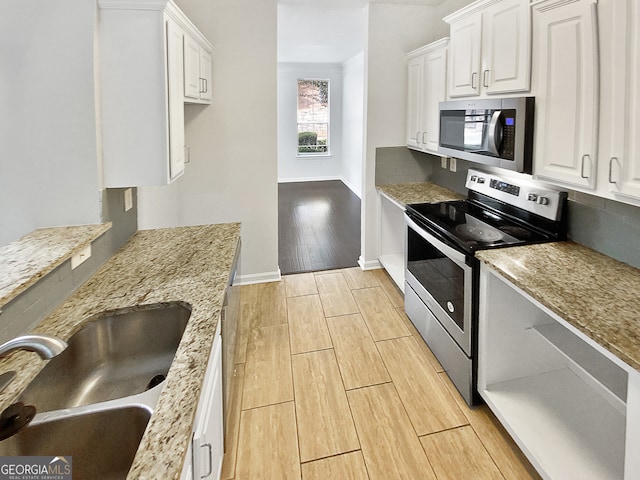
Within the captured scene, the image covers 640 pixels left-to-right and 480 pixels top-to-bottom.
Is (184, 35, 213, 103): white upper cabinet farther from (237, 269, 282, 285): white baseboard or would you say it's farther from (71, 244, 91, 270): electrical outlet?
(237, 269, 282, 285): white baseboard

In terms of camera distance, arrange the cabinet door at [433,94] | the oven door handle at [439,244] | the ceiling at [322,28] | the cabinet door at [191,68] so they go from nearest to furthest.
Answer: the oven door handle at [439,244]
the cabinet door at [191,68]
the cabinet door at [433,94]
the ceiling at [322,28]

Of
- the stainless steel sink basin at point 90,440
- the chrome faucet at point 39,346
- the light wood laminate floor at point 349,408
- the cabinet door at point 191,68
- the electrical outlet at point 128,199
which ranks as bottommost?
the light wood laminate floor at point 349,408

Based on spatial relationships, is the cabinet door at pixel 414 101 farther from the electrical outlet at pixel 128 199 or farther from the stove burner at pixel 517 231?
the electrical outlet at pixel 128 199

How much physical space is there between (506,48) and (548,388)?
1.84 m

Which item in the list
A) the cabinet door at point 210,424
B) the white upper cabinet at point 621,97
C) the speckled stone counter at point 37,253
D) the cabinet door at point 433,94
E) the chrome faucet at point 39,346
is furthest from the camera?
the cabinet door at point 433,94

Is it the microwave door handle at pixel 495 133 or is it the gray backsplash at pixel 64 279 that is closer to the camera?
the gray backsplash at pixel 64 279

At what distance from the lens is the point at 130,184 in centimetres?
188

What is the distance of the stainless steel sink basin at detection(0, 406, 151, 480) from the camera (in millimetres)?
1014

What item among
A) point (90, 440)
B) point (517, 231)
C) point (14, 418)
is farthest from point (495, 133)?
point (14, 418)

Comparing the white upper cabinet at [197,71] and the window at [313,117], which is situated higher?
the window at [313,117]

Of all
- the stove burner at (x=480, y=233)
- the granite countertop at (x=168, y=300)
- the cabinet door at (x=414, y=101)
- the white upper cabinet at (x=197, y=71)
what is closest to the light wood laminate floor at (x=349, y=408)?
the granite countertop at (x=168, y=300)

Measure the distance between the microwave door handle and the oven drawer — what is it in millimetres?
1111

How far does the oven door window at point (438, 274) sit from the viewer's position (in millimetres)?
2209

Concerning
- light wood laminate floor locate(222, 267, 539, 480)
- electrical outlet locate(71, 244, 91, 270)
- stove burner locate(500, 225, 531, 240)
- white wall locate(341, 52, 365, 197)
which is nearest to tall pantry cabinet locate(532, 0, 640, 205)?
A: stove burner locate(500, 225, 531, 240)
